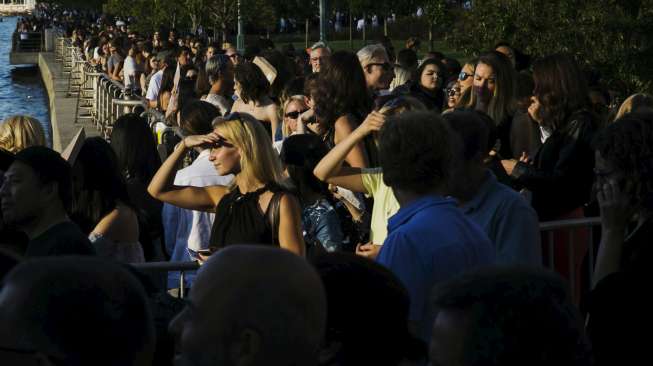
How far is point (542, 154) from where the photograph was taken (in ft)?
21.9

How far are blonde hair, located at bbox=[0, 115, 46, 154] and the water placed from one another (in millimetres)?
19002

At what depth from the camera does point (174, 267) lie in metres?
5.90

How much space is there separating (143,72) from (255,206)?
54.7 ft

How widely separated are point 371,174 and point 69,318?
145 inches

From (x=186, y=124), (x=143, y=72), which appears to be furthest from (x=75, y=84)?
(x=186, y=124)

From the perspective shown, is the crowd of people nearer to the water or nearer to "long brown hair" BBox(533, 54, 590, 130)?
"long brown hair" BBox(533, 54, 590, 130)

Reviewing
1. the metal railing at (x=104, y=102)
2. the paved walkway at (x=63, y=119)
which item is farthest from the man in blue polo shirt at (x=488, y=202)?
the paved walkway at (x=63, y=119)

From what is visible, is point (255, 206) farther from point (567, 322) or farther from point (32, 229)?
point (567, 322)

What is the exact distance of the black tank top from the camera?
5625mm

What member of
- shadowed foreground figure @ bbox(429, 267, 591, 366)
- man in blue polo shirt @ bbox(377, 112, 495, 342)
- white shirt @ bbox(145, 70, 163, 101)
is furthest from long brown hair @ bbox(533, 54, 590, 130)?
white shirt @ bbox(145, 70, 163, 101)

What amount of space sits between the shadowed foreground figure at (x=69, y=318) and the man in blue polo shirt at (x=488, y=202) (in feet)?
8.35

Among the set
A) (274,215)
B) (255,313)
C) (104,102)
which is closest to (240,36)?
(104,102)

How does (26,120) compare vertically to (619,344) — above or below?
above

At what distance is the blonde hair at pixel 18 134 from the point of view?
7629mm
